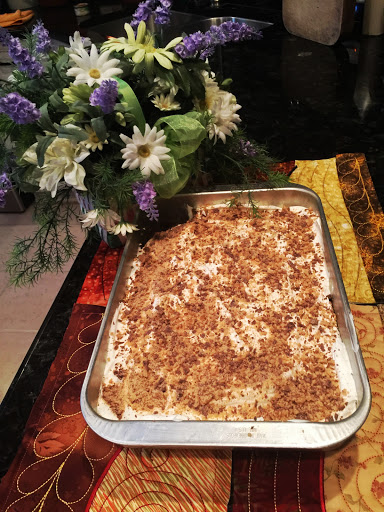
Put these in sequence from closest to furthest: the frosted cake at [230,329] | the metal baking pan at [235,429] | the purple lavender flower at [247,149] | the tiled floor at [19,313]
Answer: the metal baking pan at [235,429], the frosted cake at [230,329], the purple lavender flower at [247,149], the tiled floor at [19,313]

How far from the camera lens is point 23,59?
75 centimetres

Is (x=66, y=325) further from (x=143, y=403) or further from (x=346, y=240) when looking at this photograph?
(x=346, y=240)

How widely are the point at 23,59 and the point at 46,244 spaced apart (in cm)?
39

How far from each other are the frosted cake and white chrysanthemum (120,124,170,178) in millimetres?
226

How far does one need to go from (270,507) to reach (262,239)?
0.52 metres

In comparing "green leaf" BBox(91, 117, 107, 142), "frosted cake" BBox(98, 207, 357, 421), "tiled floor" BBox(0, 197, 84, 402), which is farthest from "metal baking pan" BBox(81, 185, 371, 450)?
"tiled floor" BBox(0, 197, 84, 402)

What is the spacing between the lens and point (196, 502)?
2.08 feet

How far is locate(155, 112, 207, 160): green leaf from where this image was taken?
839 mm

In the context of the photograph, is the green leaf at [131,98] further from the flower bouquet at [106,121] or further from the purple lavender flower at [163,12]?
the purple lavender flower at [163,12]

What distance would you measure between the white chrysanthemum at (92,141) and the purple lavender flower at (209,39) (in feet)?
0.74

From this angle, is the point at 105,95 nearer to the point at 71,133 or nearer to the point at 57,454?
the point at 71,133

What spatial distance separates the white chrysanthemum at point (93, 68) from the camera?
75 centimetres

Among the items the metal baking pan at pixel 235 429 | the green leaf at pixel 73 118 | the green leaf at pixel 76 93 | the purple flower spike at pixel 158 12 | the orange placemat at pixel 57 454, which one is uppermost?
the purple flower spike at pixel 158 12

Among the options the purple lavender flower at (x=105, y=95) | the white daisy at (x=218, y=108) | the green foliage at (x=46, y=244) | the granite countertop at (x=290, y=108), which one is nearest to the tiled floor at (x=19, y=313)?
the green foliage at (x=46, y=244)
